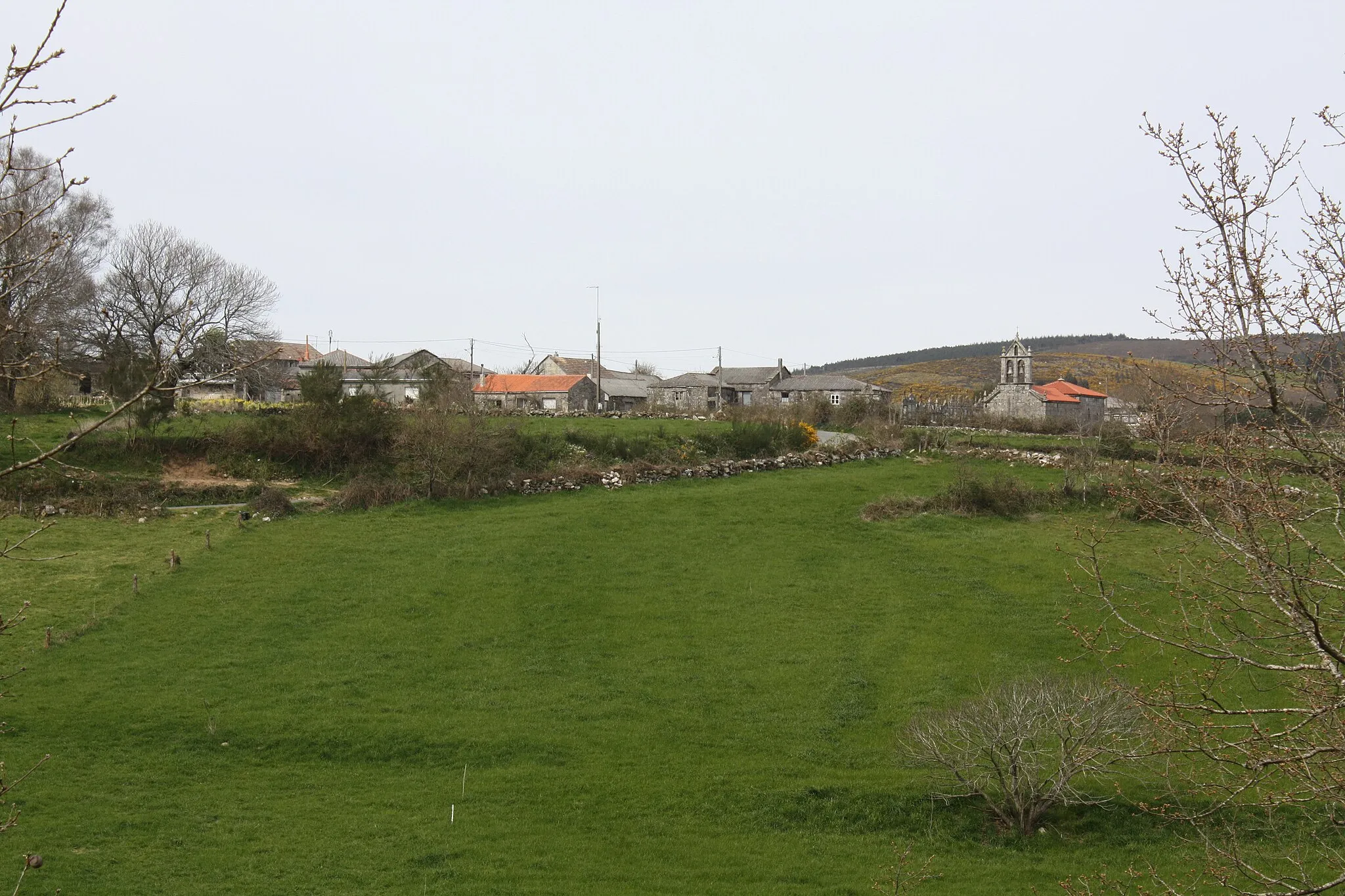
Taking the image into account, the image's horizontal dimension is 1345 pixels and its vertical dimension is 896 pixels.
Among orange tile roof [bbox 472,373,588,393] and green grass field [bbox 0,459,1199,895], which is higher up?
orange tile roof [bbox 472,373,588,393]

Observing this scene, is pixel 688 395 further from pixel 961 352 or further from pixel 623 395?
pixel 961 352

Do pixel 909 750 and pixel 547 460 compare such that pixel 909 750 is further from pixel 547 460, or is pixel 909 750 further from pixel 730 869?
pixel 547 460

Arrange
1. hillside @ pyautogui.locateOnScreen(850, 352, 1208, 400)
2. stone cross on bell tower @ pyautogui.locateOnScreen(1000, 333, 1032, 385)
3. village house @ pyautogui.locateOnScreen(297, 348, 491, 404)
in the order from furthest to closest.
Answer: hillside @ pyautogui.locateOnScreen(850, 352, 1208, 400) < stone cross on bell tower @ pyautogui.locateOnScreen(1000, 333, 1032, 385) < village house @ pyautogui.locateOnScreen(297, 348, 491, 404)

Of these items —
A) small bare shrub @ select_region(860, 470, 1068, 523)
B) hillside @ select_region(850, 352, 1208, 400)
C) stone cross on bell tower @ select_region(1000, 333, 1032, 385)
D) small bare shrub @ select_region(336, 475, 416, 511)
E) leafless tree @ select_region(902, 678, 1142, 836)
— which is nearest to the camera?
leafless tree @ select_region(902, 678, 1142, 836)

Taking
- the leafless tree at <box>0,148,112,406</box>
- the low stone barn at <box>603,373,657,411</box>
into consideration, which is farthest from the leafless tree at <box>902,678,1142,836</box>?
the low stone barn at <box>603,373,657,411</box>

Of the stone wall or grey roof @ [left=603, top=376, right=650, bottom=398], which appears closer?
the stone wall

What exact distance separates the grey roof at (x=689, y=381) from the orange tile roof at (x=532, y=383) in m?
12.1

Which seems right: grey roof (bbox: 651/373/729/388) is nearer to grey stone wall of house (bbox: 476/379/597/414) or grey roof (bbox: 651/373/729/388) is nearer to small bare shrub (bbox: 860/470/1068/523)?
grey stone wall of house (bbox: 476/379/597/414)

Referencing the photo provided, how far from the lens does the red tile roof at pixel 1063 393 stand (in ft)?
187

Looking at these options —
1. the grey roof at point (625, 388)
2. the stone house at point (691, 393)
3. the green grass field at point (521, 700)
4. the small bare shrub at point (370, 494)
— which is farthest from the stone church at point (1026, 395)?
the small bare shrub at point (370, 494)

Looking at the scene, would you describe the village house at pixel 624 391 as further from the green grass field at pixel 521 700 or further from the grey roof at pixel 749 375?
the green grass field at pixel 521 700

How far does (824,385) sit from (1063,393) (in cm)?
1803

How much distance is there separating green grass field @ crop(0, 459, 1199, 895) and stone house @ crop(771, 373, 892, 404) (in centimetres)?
4119

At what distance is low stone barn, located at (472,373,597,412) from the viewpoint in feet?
202
